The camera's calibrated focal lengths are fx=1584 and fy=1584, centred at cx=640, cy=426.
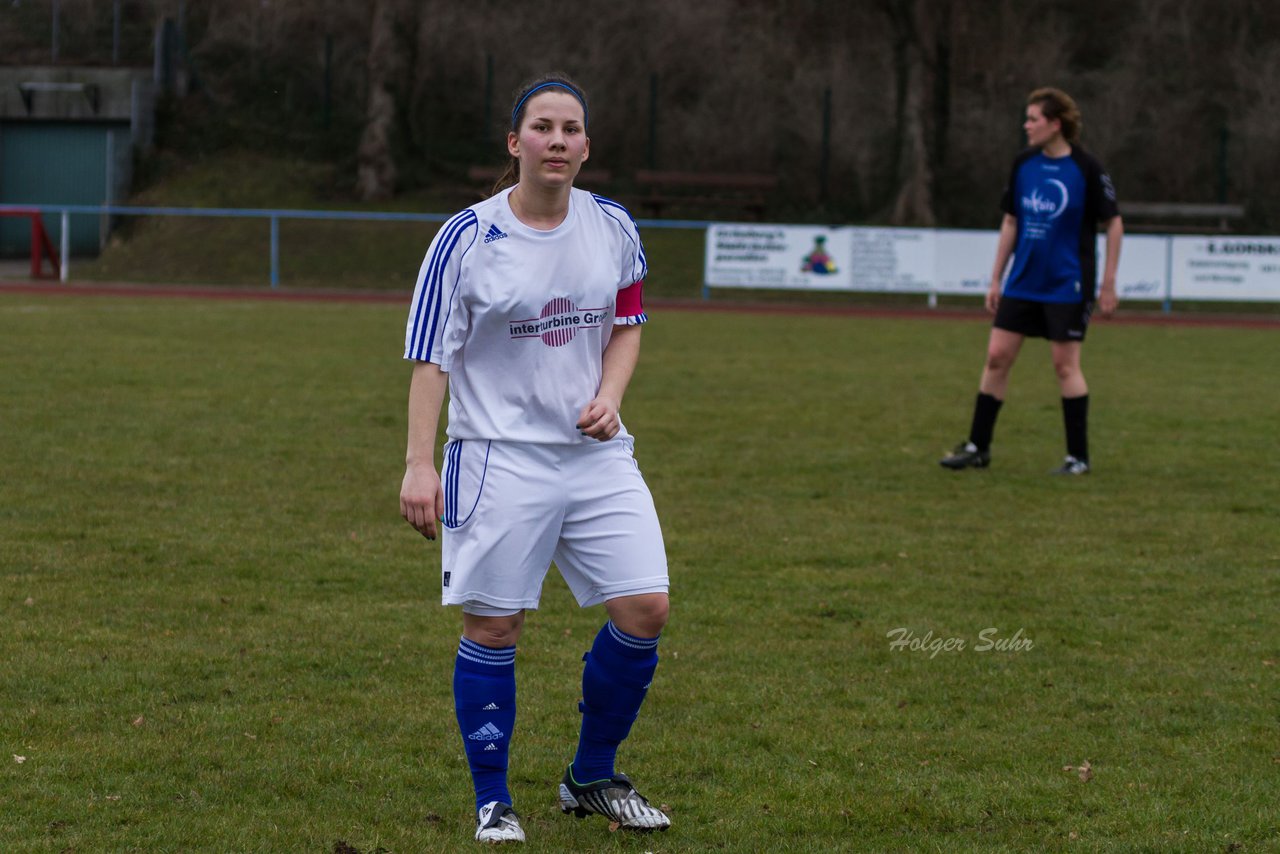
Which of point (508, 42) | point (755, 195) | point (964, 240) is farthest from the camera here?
point (508, 42)

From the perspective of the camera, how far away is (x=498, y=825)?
3678mm

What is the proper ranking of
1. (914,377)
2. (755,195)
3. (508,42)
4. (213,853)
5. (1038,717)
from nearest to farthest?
(213,853), (1038,717), (914,377), (755,195), (508,42)

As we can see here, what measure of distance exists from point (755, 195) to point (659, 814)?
31484 mm

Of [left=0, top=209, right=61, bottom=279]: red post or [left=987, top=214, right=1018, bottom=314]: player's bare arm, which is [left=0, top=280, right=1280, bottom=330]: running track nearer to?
[left=0, top=209, right=61, bottom=279]: red post

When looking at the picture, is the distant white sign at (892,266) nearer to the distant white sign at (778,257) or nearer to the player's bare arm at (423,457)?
the distant white sign at (778,257)

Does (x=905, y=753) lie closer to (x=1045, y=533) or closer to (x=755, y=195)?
(x=1045, y=533)

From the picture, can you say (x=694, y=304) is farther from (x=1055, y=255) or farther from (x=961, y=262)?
(x=1055, y=255)

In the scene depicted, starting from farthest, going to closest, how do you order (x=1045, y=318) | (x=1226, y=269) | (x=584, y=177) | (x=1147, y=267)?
(x=584, y=177)
(x=1147, y=267)
(x=1226, y=269)
(x=1045, y=318)

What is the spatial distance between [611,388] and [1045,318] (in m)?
6.22

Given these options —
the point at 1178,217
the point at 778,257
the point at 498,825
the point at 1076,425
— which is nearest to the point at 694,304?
the point at 778,257

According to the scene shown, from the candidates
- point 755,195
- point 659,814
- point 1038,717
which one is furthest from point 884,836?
point 755,195

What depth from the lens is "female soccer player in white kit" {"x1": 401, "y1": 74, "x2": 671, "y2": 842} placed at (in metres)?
3.64

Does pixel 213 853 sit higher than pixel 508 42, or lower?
lower

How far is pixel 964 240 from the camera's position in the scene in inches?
1041
